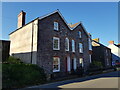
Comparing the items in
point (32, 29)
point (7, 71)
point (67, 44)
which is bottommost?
point (7, 71)

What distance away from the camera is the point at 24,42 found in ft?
59.9

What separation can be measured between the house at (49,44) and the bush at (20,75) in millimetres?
2246

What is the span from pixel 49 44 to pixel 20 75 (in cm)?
685

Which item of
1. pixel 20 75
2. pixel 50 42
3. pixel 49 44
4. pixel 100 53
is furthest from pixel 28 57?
pixel 100 53

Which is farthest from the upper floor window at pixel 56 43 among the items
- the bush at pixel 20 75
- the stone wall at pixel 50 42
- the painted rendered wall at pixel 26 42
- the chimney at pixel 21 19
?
the chimney at pixel 21 19

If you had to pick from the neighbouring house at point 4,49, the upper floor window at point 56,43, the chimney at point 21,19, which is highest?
the chimney at point 21,19

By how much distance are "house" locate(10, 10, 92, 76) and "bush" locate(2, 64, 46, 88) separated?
7.37 ft

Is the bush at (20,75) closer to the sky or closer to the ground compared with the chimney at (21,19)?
closer to the ground

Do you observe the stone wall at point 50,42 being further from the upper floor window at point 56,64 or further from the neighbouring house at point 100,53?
the neighbouring house at point 100,53

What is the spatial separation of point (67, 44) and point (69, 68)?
14.0 ft

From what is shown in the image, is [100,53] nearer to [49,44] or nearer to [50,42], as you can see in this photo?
[50,42]

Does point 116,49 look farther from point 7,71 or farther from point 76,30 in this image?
point 7,71

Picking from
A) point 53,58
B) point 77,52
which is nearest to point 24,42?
point 53,58

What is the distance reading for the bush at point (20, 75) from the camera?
35.0 ft
